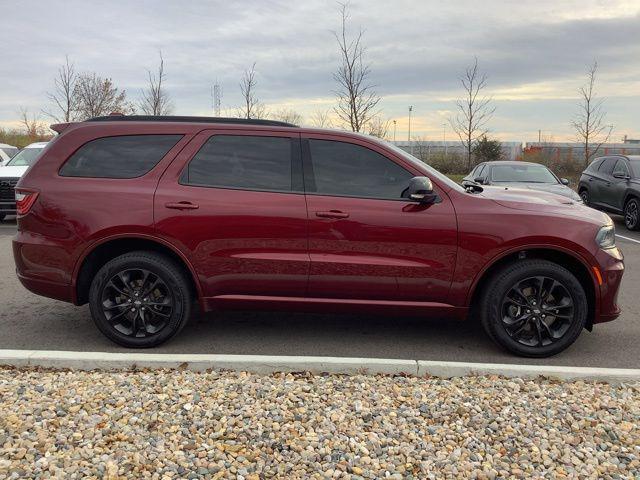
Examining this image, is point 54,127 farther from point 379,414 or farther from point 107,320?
point 379,414

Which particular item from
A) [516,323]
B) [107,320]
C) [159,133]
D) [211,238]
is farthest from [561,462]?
[159,133]

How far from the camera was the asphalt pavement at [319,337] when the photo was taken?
4.34m

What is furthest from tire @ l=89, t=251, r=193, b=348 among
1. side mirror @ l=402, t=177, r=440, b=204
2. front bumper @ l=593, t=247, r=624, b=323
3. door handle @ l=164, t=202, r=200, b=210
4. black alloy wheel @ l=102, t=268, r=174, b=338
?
front bumper @ l=593, t=247, r=624, b=323

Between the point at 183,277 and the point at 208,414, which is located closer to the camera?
the point at 208,414

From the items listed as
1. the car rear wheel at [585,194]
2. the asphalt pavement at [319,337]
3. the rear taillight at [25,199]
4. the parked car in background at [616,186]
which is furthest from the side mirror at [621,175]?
the rear taillight at [25,199]

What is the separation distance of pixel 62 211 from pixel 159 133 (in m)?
0.98

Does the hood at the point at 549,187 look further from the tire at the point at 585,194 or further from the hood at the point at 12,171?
the hood at the point at 12,171

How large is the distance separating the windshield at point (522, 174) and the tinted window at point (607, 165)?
9.39 feet

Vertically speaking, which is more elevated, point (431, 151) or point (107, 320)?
point (431, 151)

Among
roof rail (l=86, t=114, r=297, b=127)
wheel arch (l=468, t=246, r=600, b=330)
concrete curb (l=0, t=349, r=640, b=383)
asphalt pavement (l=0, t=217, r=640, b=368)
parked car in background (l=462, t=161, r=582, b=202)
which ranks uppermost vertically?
roof rail (l=86, t=114, r=297, b=127)

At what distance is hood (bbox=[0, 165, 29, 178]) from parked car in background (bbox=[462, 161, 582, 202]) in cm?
953

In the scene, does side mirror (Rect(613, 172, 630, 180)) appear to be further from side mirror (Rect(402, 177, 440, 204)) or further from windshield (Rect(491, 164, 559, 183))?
side mirror (Rect(402, 177, 440, 204))

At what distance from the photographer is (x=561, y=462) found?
265cm

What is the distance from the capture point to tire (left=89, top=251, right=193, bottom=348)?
4227mm
